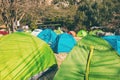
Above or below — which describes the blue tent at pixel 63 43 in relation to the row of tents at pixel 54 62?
below

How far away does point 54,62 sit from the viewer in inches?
372

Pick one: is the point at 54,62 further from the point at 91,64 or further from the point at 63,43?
the point at 63,43

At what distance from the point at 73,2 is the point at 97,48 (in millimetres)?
67050

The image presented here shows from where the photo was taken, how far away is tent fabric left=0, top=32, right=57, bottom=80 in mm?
7777

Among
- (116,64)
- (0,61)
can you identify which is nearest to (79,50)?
(116,64)

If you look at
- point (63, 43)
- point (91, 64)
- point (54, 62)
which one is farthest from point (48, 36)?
point (91, 64)

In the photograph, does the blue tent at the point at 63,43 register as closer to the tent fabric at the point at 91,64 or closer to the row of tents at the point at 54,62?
the row of tents at the point at 54,62

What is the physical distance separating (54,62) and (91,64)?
2767 millimetres

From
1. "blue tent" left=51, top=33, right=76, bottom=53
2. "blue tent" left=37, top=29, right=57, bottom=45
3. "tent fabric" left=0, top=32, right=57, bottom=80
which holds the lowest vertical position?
"blue tent" left=37, top=29, right=57, bottom=45

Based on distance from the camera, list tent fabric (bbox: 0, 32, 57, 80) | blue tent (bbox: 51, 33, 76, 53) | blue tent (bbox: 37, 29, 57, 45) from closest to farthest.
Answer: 1. tent fabric (bbox: 0, 32, 57, 80)
2. blue tent (bbox: 51, 33, 76, 53)
3. blue tent (bbox: 37, 29, 57, 45)

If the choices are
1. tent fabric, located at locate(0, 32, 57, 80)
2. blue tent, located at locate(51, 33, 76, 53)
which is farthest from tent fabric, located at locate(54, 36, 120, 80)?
blue tent, located at locate(51, 33, 76, 53)

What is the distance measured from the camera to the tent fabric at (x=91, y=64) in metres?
6.72

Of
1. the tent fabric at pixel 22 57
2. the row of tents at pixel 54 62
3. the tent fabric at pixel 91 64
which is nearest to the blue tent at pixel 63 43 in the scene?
the row of tents at pixel 54 62

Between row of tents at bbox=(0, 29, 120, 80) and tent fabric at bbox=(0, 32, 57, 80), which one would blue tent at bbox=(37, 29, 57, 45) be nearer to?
row of tents at bbox=(0, 29, 120, 80)
